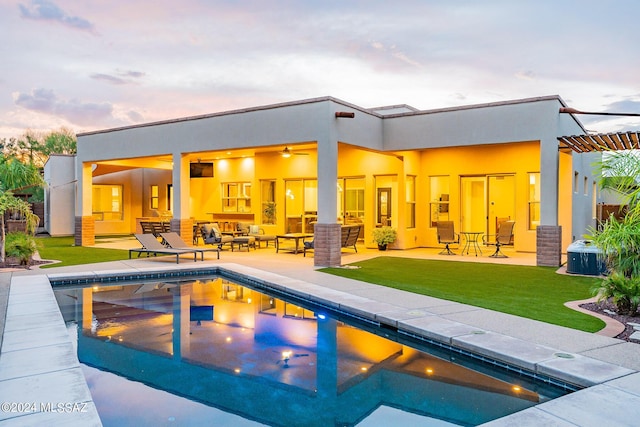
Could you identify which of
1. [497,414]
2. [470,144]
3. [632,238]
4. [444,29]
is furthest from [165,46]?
[497,414]

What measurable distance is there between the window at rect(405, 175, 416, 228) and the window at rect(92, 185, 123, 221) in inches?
648

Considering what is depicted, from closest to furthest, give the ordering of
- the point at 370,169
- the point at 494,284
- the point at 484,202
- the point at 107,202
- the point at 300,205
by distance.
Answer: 1. the point at 494,284
2. the point at 484,202
3. the point at 370,169
4. the point at 300,205
5. the point at 107,202

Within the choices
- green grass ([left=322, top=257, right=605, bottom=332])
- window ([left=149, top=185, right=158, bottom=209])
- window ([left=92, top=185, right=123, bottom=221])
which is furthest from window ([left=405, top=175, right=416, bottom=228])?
window ([left=92, top=185, right=123, bottom=221])

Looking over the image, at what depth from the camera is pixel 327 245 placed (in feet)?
40.0

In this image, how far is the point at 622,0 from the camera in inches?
516

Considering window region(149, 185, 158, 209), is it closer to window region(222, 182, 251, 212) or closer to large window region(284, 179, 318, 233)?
window region(222, 182, 251, 212)

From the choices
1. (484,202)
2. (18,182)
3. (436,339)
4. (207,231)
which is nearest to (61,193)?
(18,182)

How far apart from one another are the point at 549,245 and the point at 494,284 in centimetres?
362

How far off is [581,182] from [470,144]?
740cm

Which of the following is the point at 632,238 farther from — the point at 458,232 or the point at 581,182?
the point at 581,182

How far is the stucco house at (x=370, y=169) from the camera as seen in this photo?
12.4 metres

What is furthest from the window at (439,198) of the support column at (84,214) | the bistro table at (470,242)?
the support column at (84,214)

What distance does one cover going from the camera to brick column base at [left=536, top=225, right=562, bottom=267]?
1219cm

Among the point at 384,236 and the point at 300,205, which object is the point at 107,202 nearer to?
the point at 300,205
